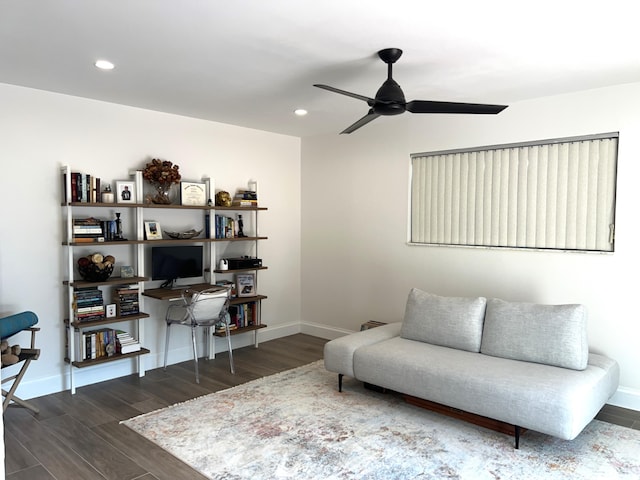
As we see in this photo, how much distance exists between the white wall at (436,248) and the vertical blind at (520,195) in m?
0.10

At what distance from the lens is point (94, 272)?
13.4ft

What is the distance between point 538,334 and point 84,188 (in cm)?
383

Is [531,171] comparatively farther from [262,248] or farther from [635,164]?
[262,248]

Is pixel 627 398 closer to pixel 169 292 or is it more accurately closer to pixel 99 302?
pixel 169 292

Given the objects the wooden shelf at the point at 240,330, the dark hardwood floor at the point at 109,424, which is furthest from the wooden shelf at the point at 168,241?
the dark hardwood floor at the point at 109,424

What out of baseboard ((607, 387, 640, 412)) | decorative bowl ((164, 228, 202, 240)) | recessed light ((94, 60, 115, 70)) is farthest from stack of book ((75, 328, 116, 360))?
baseboard ((607, 387, 640, 412))

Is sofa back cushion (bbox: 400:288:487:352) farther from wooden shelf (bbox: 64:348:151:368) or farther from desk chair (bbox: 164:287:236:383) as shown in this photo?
wooden shelf (bbox: 64:348:151:368)

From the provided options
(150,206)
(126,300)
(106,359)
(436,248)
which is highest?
(150,206)

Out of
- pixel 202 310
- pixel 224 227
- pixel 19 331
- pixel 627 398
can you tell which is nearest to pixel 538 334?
pixel 627 398

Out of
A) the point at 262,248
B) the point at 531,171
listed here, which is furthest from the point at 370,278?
the point at 531,171

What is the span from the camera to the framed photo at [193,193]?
4848 mm

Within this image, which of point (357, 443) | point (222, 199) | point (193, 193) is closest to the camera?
point (357, 443)

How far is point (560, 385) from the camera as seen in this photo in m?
3.00

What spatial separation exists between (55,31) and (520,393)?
3.54m
